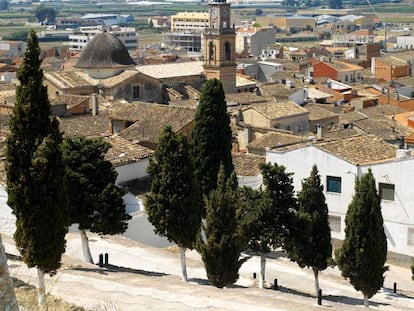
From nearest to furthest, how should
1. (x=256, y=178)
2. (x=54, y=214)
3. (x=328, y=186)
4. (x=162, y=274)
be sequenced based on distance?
(x=54, y=214), (x=162, y=274), (x=328, y=186), (x=256, y=178)

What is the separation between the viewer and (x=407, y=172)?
85.1 feet

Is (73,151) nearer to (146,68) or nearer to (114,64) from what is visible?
(114,64)

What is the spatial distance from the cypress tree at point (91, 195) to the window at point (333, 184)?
8136 millimetres

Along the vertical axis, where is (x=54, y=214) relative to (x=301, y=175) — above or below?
above

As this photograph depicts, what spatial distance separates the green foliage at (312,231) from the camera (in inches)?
846

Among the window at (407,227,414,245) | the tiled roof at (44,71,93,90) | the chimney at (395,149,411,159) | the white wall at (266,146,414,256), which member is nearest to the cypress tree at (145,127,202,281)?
the white wall at (266,146,414,256)

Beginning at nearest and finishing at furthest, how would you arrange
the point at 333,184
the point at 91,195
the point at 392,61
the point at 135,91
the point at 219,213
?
the point at 219,213, the point at 91,195, the point at 333,184, the point at 135,91, the point at 392,61

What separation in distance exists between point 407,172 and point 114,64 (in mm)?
36157

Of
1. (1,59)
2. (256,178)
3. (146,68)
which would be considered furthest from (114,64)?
(1,59)

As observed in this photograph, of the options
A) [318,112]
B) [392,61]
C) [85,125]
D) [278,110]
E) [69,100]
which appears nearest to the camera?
[85,125]

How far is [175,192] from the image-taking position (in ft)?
67.5

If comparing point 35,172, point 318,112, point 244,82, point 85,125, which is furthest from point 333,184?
point 244,82

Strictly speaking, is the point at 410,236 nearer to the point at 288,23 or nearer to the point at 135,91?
the point at 135,91

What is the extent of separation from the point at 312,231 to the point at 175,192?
3.72 metres
